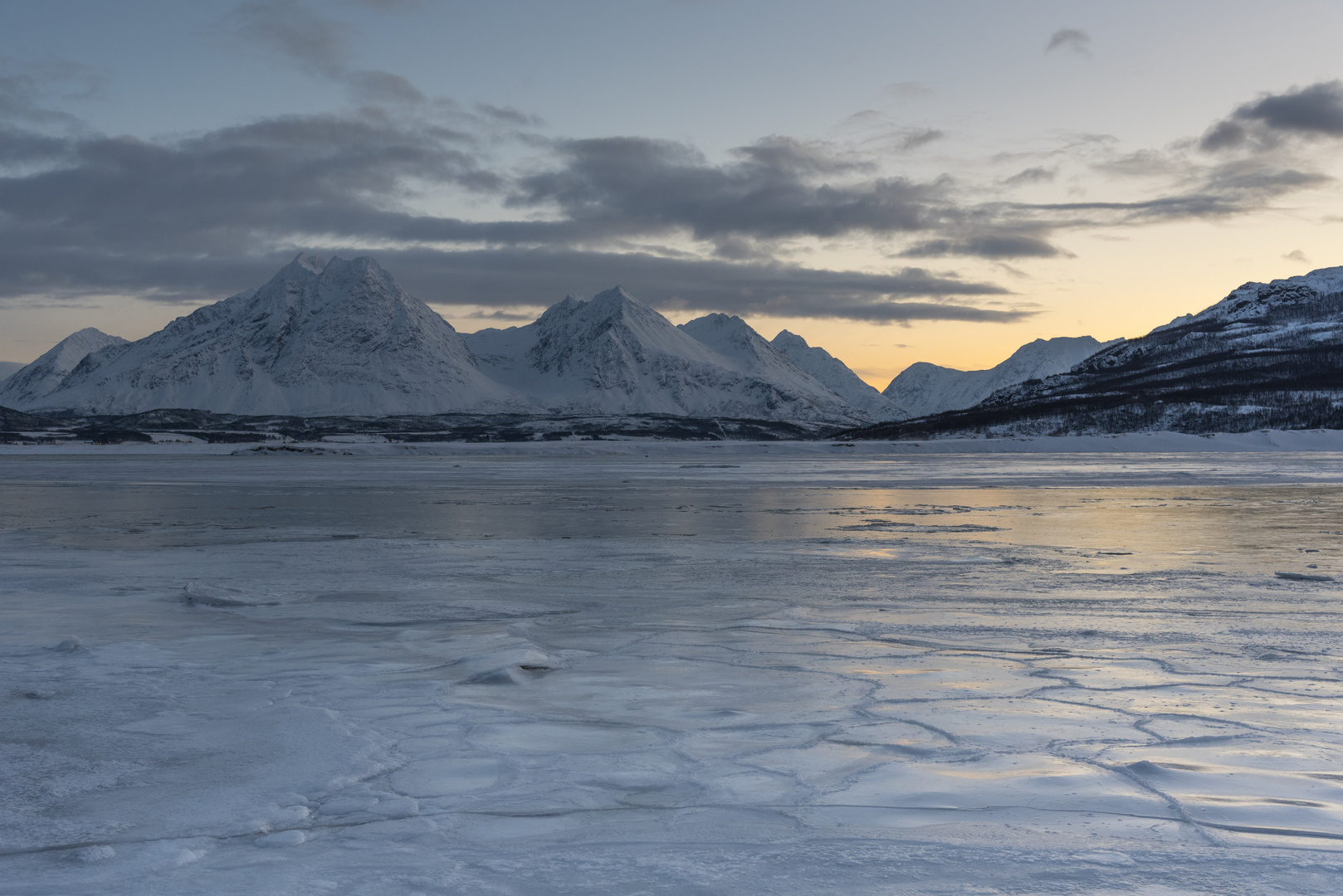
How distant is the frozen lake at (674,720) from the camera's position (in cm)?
473

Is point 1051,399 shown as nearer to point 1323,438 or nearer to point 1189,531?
point 1323,438

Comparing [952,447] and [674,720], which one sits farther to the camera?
[952,447]

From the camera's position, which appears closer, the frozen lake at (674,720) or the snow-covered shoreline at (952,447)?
the frozen lake at (674,720)

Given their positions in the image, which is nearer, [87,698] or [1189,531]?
[87,698]

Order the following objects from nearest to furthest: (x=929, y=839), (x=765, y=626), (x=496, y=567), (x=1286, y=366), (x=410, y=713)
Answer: (x=929, y=839)
(x=410, y=713)
(x=765, y=626)
(x=496, y=567)
(x=1286, y=366)

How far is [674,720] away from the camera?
7121mm

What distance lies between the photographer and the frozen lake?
473cm

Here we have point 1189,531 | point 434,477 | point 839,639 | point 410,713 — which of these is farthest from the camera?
point 434,477

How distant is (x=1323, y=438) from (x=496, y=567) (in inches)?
3864

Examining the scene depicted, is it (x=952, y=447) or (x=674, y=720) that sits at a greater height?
(x=952, y=447)

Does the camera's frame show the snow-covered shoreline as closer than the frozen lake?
No

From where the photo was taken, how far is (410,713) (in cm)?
730

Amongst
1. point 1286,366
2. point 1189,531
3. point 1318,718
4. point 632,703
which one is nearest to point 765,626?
point 632,703

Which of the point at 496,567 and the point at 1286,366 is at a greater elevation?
the point at 1286,366
